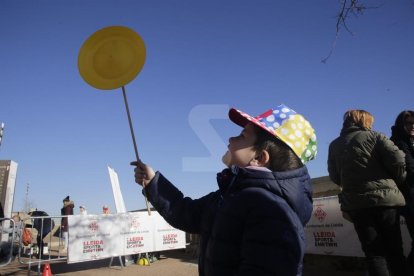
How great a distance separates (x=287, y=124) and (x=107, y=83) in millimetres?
1097

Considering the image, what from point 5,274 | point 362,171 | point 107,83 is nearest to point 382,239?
point 362,171

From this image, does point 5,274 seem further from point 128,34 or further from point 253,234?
point 253,234

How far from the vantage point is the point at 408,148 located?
126 inches

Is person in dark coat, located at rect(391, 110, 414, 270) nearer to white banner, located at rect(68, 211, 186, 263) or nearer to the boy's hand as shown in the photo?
the boy's hand

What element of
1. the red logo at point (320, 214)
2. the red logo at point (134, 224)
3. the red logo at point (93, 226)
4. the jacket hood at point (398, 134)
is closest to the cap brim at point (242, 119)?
the jacket hood at point (398, 134)

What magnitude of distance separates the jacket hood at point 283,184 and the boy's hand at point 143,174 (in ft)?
1.62

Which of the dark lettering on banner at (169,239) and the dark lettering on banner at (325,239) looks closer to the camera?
the dark lettering on banner at (325,239)

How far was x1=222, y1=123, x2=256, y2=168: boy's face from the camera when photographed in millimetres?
1742

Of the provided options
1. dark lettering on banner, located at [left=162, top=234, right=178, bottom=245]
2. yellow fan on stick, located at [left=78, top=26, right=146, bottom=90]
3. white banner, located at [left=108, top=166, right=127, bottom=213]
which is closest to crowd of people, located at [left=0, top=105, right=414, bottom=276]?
yellow fan on stick, located at [left=78, top=26, right=146, bottom=90]

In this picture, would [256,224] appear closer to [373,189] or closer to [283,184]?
[283,184]

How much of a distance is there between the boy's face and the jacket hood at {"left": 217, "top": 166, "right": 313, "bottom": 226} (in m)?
0.11

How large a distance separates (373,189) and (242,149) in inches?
65.9

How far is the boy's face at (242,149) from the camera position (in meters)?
1.74

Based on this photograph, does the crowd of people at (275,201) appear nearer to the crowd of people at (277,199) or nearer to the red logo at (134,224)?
the crowd of people at (277,199)
